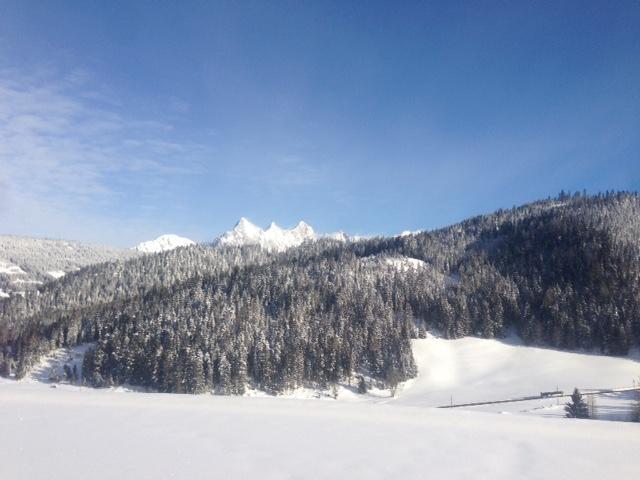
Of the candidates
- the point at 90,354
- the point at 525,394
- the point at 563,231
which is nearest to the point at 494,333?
the point at 525,394

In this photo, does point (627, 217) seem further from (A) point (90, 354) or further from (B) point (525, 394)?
(A) point (90, 354)

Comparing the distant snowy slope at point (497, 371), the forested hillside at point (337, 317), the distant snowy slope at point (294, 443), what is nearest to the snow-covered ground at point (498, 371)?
the distant snowy slope at point (497, 371)

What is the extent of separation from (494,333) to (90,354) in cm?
10428

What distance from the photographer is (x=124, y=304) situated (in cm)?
13488

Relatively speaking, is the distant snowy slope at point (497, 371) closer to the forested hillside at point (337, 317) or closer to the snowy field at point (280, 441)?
the forested hillside at point (337, 317)

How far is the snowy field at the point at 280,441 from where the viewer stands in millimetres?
8969

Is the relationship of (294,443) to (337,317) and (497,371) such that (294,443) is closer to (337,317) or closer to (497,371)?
(497,371)

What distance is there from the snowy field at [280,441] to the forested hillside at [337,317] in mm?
70928

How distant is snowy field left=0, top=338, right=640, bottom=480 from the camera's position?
8.97 metres

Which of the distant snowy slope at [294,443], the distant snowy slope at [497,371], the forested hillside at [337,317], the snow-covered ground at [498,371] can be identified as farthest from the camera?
the forested hillside at [337,317]

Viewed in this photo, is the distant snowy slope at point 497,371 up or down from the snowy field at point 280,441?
down

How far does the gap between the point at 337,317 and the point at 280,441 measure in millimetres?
101283

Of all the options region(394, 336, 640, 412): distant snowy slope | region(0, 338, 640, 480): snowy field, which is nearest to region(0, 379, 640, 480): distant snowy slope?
region(0, 338, 640, 480): snowy field

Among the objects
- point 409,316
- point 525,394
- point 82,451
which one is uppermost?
point 409,316
